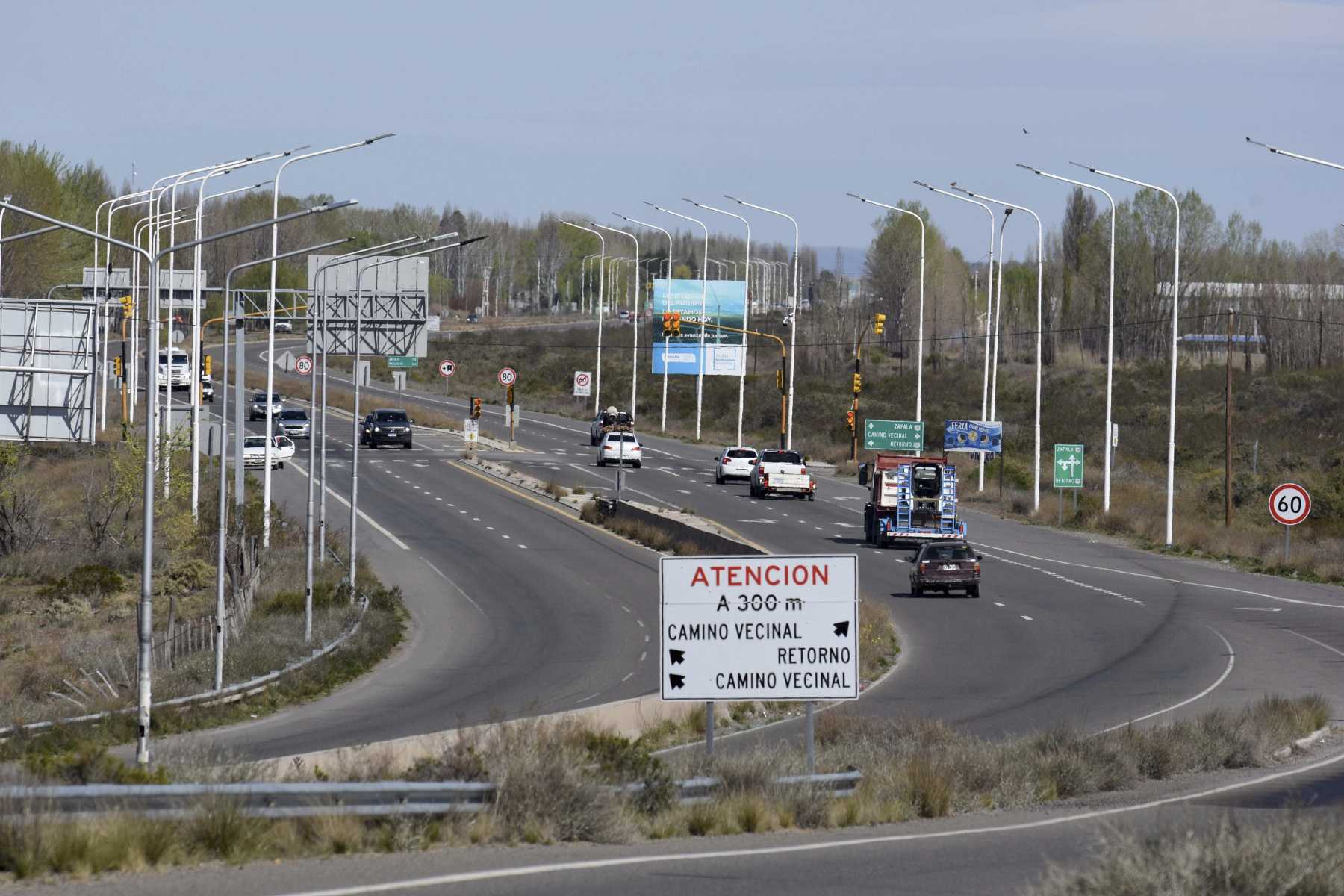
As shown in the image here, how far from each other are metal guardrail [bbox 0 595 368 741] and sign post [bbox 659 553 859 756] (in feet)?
35.5

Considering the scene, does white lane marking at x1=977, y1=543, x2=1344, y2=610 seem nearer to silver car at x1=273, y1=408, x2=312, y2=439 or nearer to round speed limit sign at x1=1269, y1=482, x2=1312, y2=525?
round speed limit sign at x1=1269, y1=482, x2=1312, y2=525

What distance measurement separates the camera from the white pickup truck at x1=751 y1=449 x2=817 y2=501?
203 feet

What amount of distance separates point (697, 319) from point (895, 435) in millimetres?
27384

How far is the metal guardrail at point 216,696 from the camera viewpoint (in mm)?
22922

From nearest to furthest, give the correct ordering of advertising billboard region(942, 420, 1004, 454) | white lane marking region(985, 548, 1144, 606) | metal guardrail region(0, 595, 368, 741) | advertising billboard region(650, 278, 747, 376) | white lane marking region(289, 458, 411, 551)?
metal guardrail region(0, 595, 368, 741), white lane marking region(985, 548, 1144, 606), white lane marking region(289, 458, 411, 551), advertising billboard region(942, 420, 1004, 454), advertising billboard region(650, 278, 747, 376)

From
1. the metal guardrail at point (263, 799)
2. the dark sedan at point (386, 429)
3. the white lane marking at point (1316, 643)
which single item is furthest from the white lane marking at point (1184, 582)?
the dark sedan at point (386, 429)

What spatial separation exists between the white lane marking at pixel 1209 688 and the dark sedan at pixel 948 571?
654 centimetres

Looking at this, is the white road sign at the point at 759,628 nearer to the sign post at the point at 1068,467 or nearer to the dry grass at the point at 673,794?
the dry grass at the point at 673,794

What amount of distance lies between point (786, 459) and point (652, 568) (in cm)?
1868

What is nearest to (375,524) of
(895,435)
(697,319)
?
(895,435)

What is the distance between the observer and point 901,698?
25125mm

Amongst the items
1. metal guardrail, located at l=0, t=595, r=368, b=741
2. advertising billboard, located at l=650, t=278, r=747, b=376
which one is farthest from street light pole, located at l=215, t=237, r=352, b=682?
advertising billboard, located at l=650, t=278, r=747, b=376

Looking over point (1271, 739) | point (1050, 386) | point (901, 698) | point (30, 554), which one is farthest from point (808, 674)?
point (1050, 386)

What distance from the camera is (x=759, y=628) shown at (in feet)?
43.4
